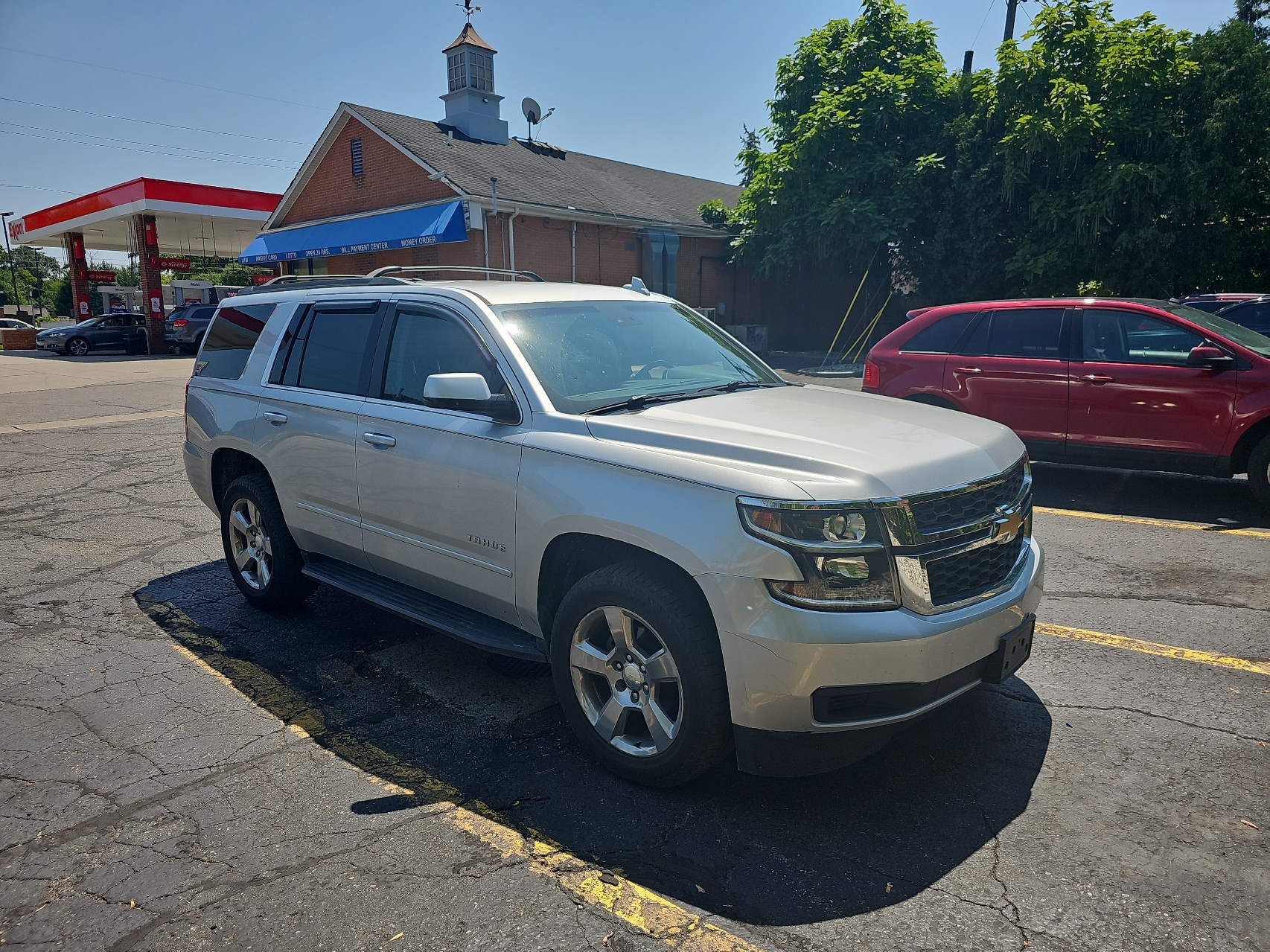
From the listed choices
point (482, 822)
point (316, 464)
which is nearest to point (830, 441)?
point (482, 822)

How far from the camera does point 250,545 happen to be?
530cm

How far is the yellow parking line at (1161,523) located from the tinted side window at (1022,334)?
1.48 metres

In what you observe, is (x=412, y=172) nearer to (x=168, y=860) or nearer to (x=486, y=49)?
(x=486, y=49)

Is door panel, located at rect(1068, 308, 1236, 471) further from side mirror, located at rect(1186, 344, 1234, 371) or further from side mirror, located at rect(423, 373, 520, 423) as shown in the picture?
side mirror, located at rect(423, 373, 520, 423)

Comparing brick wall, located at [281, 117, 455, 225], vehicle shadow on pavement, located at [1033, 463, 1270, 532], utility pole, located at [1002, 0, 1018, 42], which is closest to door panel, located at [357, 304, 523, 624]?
vehicle shadow on pavement, located at [1033, 463, 1270, 532]

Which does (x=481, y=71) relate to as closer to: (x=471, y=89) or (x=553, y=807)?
(x=471, y=89)

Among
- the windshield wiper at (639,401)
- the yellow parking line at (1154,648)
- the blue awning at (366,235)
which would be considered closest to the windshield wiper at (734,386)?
the windshield wiper at (639,401)

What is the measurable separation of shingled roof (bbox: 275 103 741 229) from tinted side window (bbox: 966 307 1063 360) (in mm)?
16968

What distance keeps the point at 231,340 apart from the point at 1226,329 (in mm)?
7698

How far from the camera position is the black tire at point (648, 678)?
2.95 m

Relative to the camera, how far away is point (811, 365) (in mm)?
22750

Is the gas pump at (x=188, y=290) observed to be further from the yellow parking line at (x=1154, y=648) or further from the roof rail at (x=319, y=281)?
the yellow parking line at (x=1154, y=648)

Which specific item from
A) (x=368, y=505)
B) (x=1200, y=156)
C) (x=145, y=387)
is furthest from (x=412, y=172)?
(x=368, y=505)

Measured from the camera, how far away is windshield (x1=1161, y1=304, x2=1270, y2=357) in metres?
7.05
